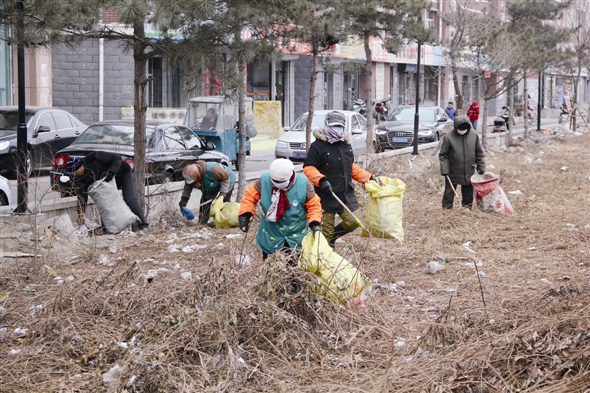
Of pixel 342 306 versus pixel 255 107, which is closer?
pixel 342 306

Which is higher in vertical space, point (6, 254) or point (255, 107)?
point (255, 107)

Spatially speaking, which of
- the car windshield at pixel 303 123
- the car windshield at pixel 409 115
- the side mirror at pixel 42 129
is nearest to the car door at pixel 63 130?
the side mirror at pixel 42 129

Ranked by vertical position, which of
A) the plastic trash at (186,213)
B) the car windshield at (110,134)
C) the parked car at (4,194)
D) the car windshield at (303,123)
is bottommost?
the plastic trash at (186,213)

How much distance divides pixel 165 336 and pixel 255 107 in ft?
77.9

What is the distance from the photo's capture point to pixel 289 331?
564 centimetres

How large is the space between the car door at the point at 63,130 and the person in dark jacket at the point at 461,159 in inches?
339

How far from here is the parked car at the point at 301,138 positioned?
824 inches

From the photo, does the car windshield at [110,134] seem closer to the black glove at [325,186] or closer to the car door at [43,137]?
the car door at [43,137]

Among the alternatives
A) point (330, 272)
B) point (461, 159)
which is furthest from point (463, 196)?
point (330, 272)

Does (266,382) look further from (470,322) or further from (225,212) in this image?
(225,212)

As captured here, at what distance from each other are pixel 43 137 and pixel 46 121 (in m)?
0.44

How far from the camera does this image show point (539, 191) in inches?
583

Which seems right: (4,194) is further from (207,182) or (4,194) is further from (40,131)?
(40,131)

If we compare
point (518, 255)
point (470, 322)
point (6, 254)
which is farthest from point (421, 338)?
point (6, 254)
